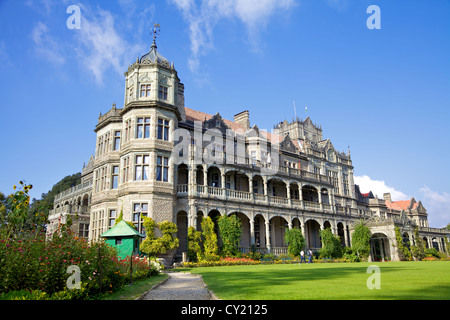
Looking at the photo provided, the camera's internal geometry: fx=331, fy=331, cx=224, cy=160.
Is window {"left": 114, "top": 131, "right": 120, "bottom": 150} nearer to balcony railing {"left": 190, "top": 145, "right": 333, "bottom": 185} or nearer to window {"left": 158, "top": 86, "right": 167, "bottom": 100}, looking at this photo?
window {"left": 158, "top": 86, "right": 167, "bottom": 100}

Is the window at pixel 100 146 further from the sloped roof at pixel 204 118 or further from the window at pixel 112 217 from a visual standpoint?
the sloped roof at pixel 204 118

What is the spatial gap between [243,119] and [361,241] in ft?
68.9

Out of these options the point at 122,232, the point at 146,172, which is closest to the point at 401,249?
the point at 146,172

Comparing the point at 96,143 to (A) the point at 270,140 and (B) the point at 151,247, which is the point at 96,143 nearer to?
(B) the point at 151,247

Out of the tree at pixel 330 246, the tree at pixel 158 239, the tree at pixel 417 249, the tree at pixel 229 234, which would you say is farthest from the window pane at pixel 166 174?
the tree at pixel 417 249

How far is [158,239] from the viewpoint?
2614 centimetres

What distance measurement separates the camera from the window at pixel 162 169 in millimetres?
28594

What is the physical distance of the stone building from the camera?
28688 millimetres

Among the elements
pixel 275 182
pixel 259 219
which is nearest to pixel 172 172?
pixel 259 219

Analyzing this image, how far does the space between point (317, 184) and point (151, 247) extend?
2561 cm

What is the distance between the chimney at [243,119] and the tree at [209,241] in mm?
17302

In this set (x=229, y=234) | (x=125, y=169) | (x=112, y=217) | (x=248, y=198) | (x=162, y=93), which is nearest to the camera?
(x=125, y=169)

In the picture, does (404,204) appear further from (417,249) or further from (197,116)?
(197,116)

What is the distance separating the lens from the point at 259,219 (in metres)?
38.5
